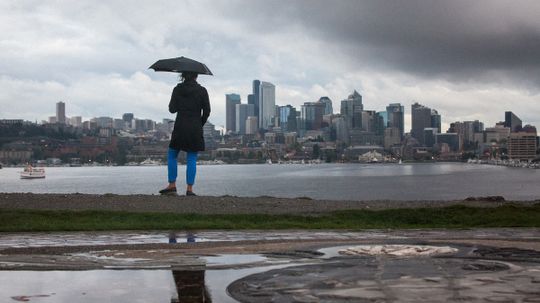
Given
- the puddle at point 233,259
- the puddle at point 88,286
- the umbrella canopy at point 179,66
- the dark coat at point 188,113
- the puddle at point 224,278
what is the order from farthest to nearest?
the dark coat at point 188,113 < the umbrella canopy at point 179,66 < the puddle at point 233,259 < the puddle at point 224,278 < the puddle at point 88,286

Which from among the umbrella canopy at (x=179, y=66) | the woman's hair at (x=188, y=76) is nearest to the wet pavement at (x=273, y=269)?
the umbrella canopy at (x=179, y=66)

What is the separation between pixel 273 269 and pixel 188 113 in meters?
22.7

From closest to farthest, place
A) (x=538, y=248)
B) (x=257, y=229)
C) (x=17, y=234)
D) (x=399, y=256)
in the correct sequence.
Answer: (x=399, y=256), (x=538, y=248), (x=17, y=234), (x=257, y=229)

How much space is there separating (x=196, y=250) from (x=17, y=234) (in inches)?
267

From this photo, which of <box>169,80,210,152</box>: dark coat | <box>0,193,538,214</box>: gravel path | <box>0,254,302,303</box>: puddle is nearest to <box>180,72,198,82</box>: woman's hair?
<box>169,80,210,152</box>: dark coat

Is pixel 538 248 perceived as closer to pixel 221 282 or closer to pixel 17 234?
pixel 221 282

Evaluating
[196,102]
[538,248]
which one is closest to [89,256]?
[538,248]

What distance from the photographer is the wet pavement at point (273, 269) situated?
386 inches

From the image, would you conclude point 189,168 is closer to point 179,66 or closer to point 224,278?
point 179,66

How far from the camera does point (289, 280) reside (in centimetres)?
1102

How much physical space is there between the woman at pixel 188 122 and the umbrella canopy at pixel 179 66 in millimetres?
305

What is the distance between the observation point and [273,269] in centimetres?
1228

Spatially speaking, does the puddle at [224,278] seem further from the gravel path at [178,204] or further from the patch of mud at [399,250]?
the gravel path at [178,204]

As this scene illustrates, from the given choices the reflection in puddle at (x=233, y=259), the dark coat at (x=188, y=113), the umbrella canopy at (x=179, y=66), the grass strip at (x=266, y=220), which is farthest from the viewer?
the dark coat at (x=188, y=113)
